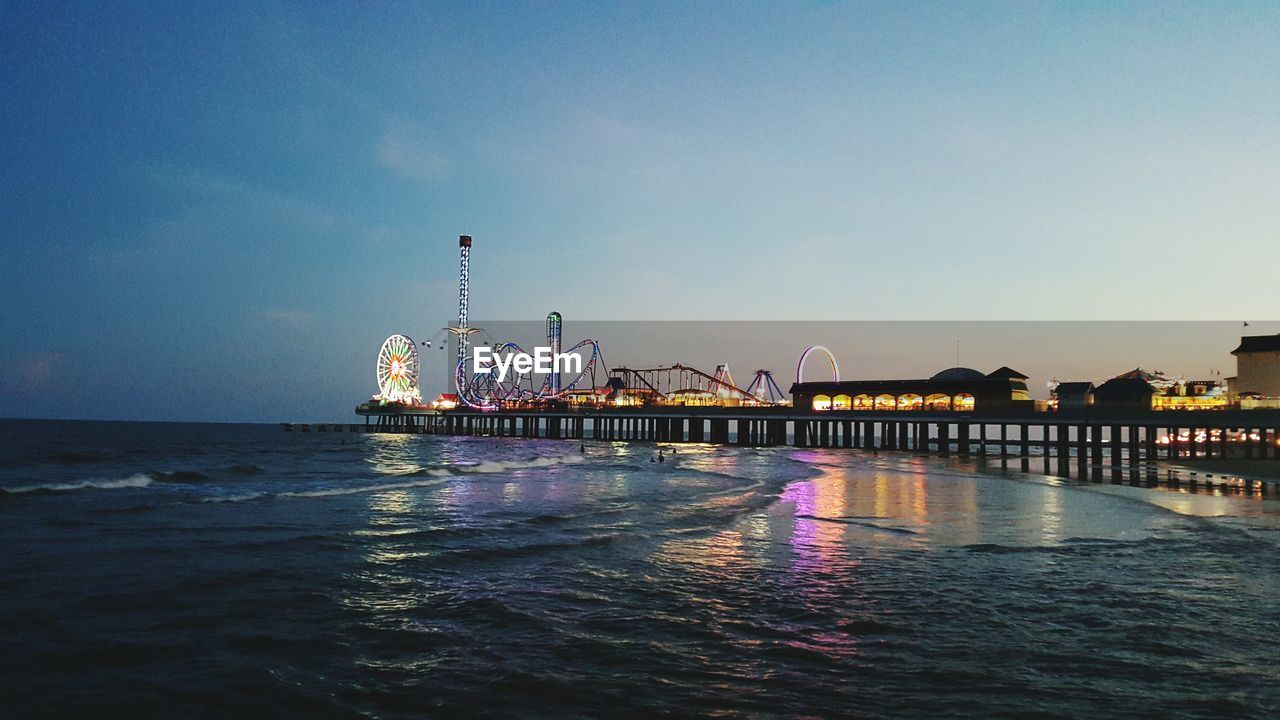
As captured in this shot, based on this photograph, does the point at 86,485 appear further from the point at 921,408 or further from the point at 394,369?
the point at 394,369

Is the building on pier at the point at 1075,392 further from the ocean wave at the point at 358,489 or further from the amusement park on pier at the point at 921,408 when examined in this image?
the ocean wave at the point at 358,489

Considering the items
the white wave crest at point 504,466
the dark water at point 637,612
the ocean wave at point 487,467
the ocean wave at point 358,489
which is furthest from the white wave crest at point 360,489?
the white wave crest at point 504,466

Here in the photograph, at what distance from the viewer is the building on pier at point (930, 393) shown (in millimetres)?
76125

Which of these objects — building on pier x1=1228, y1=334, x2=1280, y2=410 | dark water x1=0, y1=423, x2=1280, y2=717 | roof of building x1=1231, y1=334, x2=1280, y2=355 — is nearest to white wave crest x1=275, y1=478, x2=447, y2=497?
dark water x1=0, y1=423, x2=1280, y2=717

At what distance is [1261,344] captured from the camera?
69562 millimetres

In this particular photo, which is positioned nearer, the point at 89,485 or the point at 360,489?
the point at 360,489

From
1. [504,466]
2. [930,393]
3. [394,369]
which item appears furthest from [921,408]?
[394,369]

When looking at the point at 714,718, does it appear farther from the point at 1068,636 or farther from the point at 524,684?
the point at 1068,636

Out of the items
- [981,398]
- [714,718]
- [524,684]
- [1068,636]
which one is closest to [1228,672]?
[1068,636]

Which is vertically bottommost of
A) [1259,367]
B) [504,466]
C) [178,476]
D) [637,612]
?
[504,466]

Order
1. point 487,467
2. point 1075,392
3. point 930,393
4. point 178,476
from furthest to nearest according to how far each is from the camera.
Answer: point 1075,392 < point 930,393 < point 487,467 < point 178,476

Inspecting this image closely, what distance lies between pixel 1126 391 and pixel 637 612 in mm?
77437

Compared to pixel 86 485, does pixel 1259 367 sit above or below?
above

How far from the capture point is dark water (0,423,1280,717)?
7816 mm
